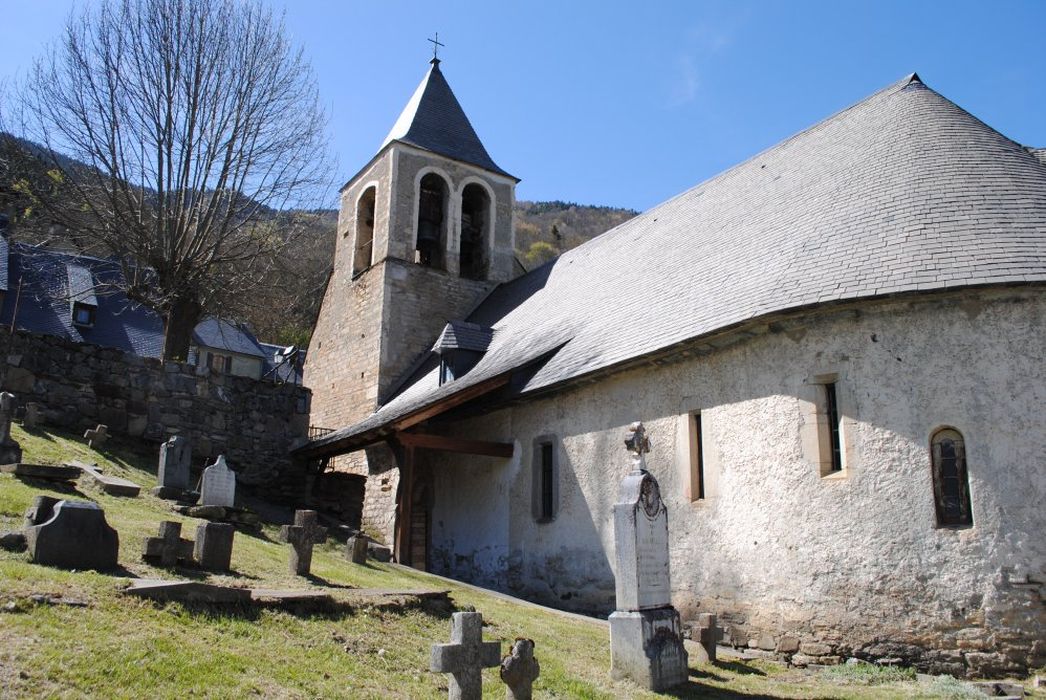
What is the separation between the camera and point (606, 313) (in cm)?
1459

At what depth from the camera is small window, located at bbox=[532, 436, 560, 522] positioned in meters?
13.7

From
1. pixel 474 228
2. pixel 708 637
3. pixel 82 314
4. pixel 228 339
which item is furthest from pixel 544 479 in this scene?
pixel 228 339

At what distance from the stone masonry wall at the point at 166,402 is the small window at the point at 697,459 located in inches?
361

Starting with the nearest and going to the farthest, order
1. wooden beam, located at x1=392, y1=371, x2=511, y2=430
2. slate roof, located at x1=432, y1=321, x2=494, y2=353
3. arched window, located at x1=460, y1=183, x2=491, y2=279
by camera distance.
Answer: wooden beam, located at x1=392, y1=371, x2=511, y2=430 < slate roof, located at x1=432, y1=321, x2=494, y2=353 < arched window, located at x1=460, y1=183, x2=491, y2=279

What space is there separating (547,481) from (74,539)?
8.06 m

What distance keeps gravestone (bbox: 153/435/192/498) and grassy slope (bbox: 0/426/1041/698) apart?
5.48 feet

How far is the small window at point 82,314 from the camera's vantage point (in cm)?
2644

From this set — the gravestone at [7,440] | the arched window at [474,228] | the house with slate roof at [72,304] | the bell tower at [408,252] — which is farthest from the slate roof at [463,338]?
the gravestone at [7,440]

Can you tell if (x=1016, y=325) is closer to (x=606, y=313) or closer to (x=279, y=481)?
Result: (x=606, y=313)

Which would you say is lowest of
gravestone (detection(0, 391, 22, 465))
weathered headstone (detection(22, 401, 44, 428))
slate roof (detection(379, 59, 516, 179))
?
gravestone (detection(0, 391, 22, 465))

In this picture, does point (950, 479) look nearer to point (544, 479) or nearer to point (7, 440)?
point (544, 479)

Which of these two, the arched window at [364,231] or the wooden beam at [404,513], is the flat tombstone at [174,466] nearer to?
the wooden beam at [404,513]

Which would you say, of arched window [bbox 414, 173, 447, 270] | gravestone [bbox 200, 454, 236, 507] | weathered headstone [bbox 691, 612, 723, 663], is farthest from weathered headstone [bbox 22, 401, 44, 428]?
arched window [bbox 414, 173, 447, 270]

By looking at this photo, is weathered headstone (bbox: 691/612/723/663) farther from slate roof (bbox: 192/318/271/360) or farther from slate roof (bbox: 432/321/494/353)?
slate roof (bbox: 192/318/271/360)
